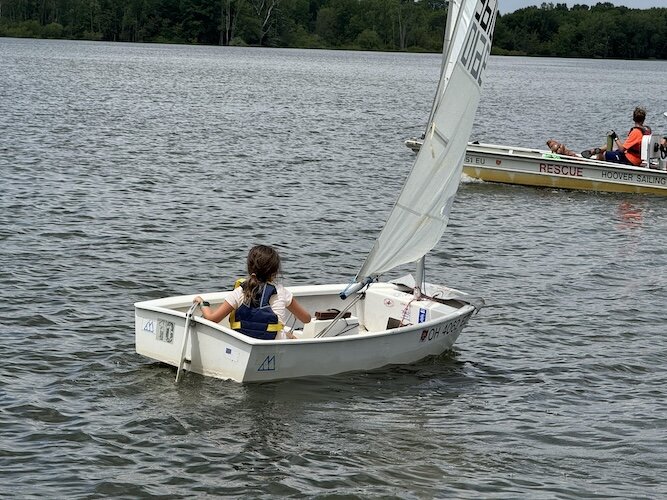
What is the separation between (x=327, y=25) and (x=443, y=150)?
607ft

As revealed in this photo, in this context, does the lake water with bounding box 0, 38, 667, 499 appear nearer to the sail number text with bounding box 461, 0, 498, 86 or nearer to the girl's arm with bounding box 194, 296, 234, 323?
the girl's arm with bounding box 194, 296, 234, 323

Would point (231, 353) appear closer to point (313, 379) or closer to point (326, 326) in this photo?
point (313, 379)

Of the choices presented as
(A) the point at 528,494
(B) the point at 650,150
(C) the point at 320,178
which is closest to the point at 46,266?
(A) the point at 528,494

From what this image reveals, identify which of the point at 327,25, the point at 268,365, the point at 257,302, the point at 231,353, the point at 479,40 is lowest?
the point at 268,365

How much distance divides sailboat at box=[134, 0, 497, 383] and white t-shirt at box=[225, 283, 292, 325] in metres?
0.30

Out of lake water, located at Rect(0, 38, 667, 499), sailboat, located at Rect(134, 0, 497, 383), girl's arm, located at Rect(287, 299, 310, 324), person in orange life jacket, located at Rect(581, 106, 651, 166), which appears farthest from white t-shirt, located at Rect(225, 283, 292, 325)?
person in orange life jacket, located at Rect(581, 106, 651, 166)

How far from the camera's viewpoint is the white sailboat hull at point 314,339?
1165 cm

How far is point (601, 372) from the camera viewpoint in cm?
1351

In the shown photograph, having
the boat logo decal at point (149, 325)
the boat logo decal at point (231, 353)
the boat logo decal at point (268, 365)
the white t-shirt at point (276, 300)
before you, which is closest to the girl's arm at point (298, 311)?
the white t-shirt at point (276, 300)

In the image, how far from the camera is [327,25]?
7643 inches

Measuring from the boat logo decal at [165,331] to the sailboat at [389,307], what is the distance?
0.01 metres

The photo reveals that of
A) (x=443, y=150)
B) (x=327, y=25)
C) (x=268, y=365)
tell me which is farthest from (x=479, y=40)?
(x=327, y=25)

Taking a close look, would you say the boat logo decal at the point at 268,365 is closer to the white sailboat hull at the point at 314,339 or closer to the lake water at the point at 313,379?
the white sailboat hull at the point at 314,339

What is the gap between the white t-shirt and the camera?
38.6 ft
